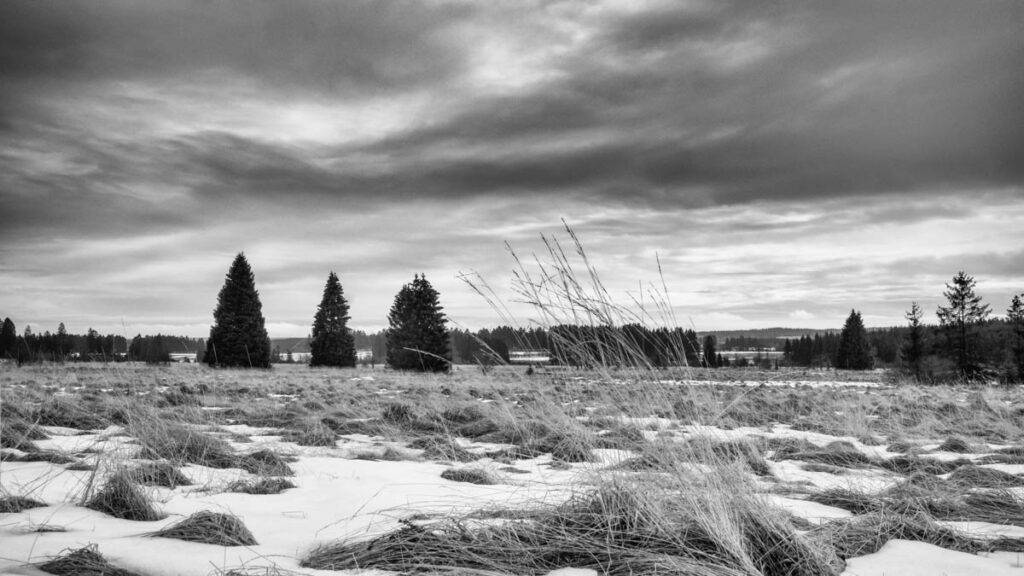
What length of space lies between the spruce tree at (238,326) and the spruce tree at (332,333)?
382cm

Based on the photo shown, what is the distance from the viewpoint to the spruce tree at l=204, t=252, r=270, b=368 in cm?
3119

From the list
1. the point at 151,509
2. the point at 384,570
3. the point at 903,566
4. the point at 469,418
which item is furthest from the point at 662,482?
the point at 469,418

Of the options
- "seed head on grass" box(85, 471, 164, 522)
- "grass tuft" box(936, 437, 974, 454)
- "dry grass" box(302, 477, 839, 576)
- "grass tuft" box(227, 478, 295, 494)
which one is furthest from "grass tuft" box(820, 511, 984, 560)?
"grass tuft" box(936, 437, 974, 454)

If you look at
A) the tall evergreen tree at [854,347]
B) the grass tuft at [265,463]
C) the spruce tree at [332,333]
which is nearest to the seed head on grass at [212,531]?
the grass tuft at [265,463]

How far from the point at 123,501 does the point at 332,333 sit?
3581cm

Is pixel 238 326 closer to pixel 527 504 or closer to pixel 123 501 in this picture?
pixel 123 501

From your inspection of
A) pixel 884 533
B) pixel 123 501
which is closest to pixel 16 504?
pixel 123 501

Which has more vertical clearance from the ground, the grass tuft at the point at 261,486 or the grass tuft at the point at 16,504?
Result: the grass tuft at the point at 16,504

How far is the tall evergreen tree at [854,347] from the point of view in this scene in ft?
194

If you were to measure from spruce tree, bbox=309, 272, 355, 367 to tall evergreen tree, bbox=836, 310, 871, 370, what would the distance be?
53.5m

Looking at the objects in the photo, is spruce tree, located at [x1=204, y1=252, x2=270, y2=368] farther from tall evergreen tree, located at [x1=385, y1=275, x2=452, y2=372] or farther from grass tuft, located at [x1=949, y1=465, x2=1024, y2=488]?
grass tuft, located at [x1=949, y1=465, x2=1024, y2=488]

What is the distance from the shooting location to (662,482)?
2512mm

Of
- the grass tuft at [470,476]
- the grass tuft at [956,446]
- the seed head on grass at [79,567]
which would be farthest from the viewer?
the grass tuft at [956,446]

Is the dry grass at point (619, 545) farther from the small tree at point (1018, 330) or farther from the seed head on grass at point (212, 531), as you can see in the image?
the small tree at point (1018, 330)
